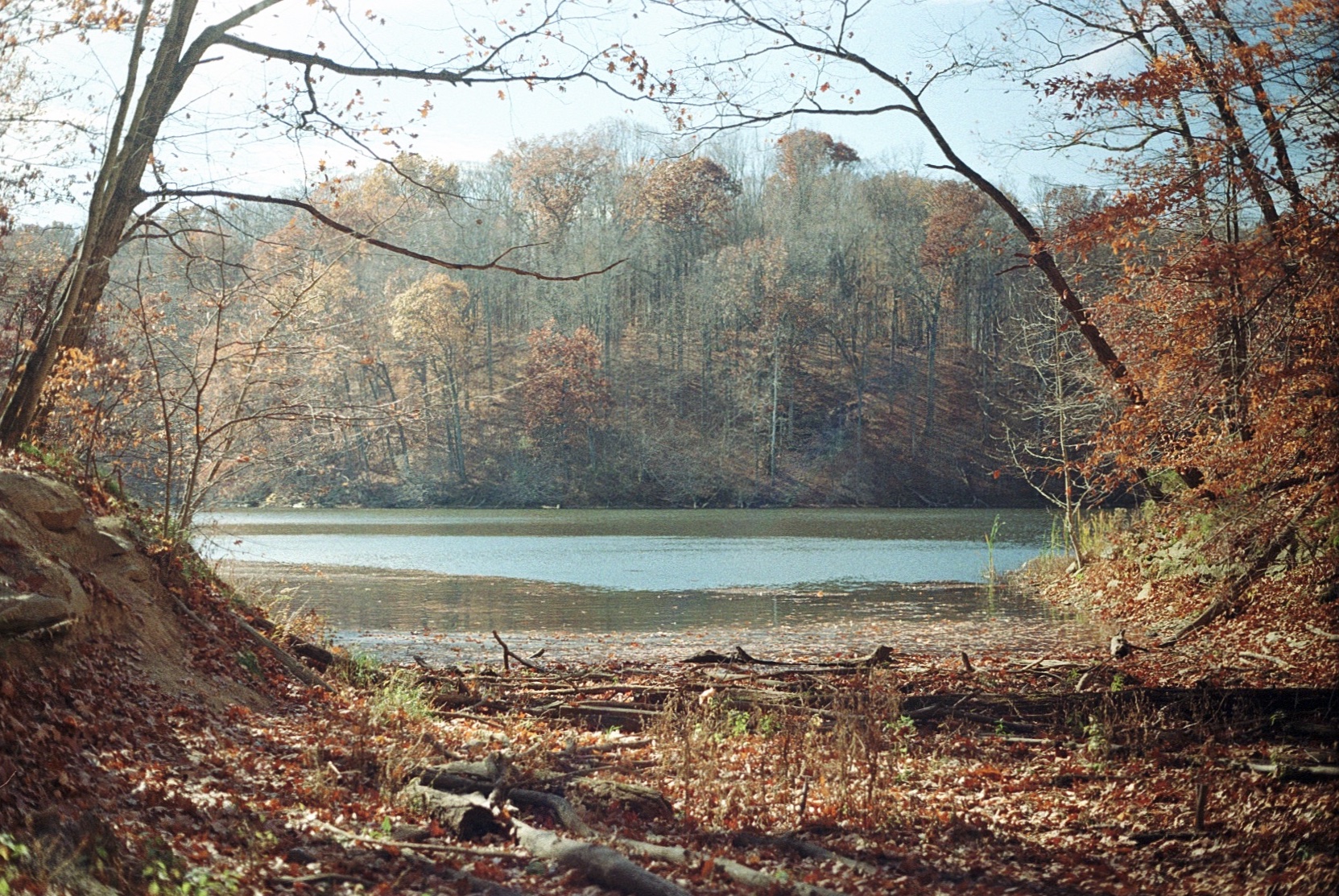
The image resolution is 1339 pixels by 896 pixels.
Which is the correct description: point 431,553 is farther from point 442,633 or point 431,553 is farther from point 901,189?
point 901,189

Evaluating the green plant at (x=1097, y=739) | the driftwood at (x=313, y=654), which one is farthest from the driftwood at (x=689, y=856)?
the driftwood at (x=313, y=654)

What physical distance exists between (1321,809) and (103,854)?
22.5 ft

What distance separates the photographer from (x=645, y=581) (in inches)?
1005

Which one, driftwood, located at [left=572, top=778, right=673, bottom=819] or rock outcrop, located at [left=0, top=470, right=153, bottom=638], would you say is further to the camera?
rock outcrop, located at [left=0, top=470, right=153, bottom=638]

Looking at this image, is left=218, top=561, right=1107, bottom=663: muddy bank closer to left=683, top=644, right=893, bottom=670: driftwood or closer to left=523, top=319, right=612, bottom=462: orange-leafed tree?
left=683, top=644, right=893, bottom=670: driftwood

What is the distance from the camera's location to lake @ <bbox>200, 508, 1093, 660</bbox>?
55.6 ft

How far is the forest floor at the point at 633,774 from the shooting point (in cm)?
535

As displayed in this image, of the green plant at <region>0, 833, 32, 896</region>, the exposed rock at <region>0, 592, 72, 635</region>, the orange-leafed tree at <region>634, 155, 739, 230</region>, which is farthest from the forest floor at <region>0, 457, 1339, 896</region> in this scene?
the orange-leafed tree at <region>634, 155, 739, 230</region>

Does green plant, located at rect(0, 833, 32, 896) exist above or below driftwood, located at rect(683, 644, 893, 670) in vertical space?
above

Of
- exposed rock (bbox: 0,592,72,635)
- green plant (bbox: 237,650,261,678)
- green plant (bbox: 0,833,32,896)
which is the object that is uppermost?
exposed rock (bbox: 0,592,72,635)

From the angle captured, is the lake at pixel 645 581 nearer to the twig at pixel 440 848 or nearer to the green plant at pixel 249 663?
the green plant at pixel 249 663

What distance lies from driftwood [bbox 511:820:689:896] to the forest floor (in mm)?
15

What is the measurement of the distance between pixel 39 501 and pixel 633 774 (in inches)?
212

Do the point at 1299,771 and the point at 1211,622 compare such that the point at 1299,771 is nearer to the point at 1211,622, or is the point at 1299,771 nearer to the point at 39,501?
the point at 1211,622
